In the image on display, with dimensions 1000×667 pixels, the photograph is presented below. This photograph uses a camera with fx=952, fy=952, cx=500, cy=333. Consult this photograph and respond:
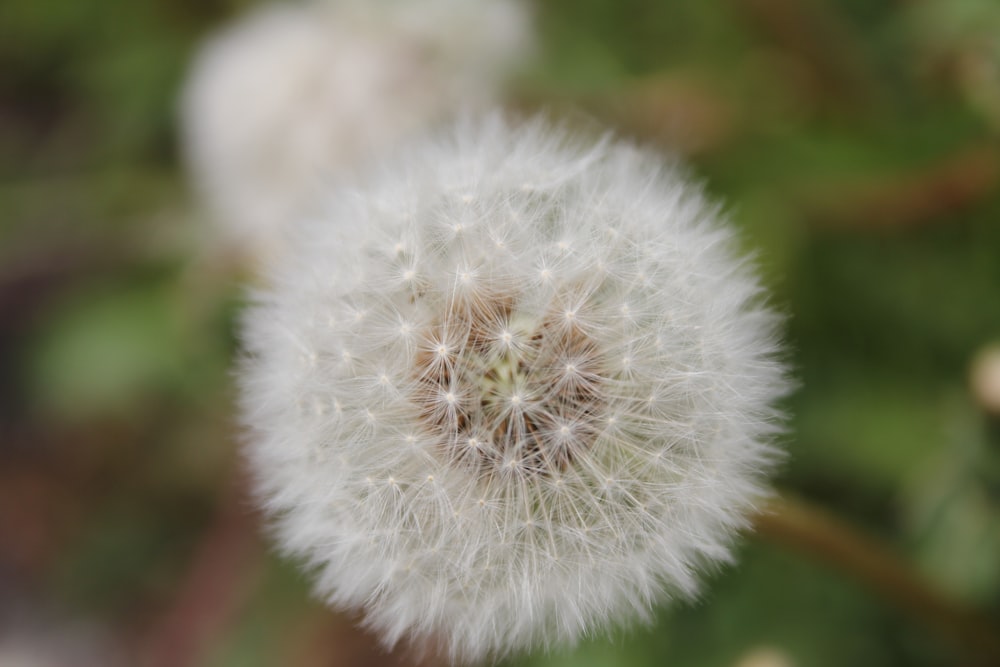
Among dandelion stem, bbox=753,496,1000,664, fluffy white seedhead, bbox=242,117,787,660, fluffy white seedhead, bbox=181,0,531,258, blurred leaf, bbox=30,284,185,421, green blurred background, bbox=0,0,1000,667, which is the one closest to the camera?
fluffy white seedhead, bbox=242,117,787,660

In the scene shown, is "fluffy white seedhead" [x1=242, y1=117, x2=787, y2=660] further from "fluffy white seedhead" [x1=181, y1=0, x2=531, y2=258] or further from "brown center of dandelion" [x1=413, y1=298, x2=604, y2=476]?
"fluffy white seedhead" [x1=181, y1=0, x2=531, y2=258]

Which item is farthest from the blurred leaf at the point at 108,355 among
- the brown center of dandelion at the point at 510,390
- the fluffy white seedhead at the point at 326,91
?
the brown center of dandelion at the point at 510,390

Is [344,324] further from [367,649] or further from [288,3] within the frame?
[288,3]

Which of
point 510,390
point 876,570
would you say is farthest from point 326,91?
point 876,570

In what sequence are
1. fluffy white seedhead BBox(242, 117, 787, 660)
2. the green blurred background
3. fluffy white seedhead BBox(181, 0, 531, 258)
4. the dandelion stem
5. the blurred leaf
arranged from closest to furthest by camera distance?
fluffy white seedhead BBox(242, 117, 787, 660) < the dandelion stem < the green blurred background < fluffy white seedhead BBox(181, 0, 531, 258) < the blurred leaf

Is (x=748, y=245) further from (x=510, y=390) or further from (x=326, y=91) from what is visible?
(x=510, y=390)

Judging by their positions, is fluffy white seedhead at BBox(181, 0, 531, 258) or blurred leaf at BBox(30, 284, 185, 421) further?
blurred leaf at BBox(30, 284, 185, 421)

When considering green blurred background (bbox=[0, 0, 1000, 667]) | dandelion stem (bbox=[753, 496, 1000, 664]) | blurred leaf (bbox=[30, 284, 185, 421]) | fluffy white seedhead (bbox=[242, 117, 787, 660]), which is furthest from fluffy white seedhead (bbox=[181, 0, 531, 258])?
dandelion stem (bbox=[753, 496, 1000, 664])
